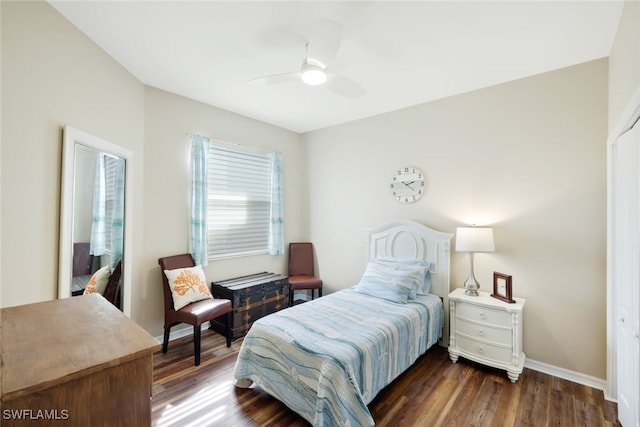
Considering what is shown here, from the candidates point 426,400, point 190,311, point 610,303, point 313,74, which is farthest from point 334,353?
point 610,303

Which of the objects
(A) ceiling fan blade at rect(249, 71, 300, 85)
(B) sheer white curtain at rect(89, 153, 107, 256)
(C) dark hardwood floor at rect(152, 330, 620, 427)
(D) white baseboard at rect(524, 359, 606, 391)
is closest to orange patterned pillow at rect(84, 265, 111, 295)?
(B) sheer white curtain at rect(89, 153, 107, 256)

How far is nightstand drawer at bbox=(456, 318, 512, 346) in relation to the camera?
251 cm

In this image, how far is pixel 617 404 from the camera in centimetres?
210

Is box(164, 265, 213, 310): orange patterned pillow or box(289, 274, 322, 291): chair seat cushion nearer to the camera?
box(164, 265, 213, 310): orange patterned pillow

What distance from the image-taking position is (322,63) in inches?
82.3

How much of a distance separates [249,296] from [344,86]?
8.25ft

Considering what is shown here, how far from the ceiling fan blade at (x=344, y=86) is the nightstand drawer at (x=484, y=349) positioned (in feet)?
8.21

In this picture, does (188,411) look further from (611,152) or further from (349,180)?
(611,152)

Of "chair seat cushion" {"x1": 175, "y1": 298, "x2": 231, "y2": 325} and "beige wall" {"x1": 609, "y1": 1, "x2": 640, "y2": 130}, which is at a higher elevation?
"beige wall" {"x1": 609, "y1": 1, "x2": 640, "y2": 130}

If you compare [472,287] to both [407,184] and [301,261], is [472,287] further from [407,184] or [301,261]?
[301,261]

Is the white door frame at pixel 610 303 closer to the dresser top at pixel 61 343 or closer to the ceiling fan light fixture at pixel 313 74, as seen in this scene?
the ceiling fan light fixture at pixel 313 74

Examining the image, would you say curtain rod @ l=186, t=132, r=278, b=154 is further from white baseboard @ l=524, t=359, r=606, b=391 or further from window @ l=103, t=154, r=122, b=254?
white baseboard @ l=524, t=359, r=606, b=391

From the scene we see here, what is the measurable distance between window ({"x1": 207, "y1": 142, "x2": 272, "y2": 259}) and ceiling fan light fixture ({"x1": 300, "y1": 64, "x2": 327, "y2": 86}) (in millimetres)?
1913

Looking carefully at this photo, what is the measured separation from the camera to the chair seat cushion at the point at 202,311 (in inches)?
106
